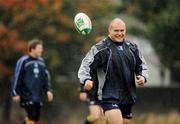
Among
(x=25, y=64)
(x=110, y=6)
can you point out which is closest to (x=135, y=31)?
(x=110, y=6)

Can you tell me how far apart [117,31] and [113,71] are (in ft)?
2.23

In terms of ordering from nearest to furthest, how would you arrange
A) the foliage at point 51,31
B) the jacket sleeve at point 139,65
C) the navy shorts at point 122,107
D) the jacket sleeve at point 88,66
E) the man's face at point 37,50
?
1. the jacket sleeve at point 88,66
2. the navy shorts at point 122,107
3. the jacket sleeve at point 139,65
4. the man's face at point 37,50
5. the foliage at point 51,31

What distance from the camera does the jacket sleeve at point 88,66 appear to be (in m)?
11.9

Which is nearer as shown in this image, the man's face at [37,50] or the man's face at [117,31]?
the man's face at [117,31]

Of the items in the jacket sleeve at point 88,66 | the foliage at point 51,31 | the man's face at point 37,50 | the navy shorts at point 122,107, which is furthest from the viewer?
the foliage at point 51,31

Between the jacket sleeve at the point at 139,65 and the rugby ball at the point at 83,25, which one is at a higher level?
the rugby ball at the point at 83,25

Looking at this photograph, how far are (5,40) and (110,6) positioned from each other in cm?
620

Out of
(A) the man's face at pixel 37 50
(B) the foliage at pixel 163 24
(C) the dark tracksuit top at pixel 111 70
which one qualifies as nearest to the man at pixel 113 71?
(C) the dark tracksuit top at pixel 111 70

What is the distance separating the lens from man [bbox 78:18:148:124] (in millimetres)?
12055

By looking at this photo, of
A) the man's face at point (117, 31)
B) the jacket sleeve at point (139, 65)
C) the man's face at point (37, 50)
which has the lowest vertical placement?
the jacket sleeve at point (139, 65)

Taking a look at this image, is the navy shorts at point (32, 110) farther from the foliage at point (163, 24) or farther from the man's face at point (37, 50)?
the foliage at point (163, 24)

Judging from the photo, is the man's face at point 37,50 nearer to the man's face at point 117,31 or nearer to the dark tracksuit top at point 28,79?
the dark tracksuit top at point 28,79

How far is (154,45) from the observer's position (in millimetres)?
29375

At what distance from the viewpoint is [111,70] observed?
12.1 metres
